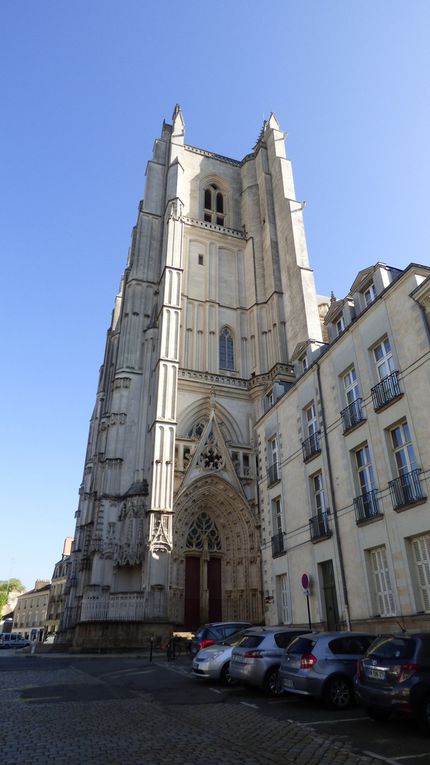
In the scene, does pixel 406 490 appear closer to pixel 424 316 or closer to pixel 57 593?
pixel 424 316

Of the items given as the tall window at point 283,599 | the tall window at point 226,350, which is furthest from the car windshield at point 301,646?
the tall window at point 226,350

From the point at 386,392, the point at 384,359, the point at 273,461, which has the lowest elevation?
the point at 386,392

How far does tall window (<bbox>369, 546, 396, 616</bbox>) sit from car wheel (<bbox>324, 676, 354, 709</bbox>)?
12.9 ft

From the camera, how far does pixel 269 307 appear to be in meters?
33.7

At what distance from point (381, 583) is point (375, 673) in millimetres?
6070

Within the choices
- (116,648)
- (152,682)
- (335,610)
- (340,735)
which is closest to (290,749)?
(340,735)

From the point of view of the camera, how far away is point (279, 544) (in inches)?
690

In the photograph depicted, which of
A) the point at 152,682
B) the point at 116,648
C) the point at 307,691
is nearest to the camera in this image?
the point at 307,691

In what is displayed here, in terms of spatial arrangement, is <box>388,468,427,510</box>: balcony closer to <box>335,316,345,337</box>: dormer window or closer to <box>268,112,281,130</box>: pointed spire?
<box>335,316,345,337</box>: dormer window

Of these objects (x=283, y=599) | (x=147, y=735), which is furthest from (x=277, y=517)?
(x=147, y=735)

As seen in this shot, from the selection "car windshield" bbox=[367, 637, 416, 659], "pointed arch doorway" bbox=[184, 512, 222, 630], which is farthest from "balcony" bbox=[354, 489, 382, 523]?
"pointed arch doorway" bbox=[184, 512, 222, 630]

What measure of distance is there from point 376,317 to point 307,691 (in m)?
9.17

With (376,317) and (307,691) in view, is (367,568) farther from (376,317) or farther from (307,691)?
(376,317)

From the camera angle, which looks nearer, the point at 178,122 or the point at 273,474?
the point at 273,474
